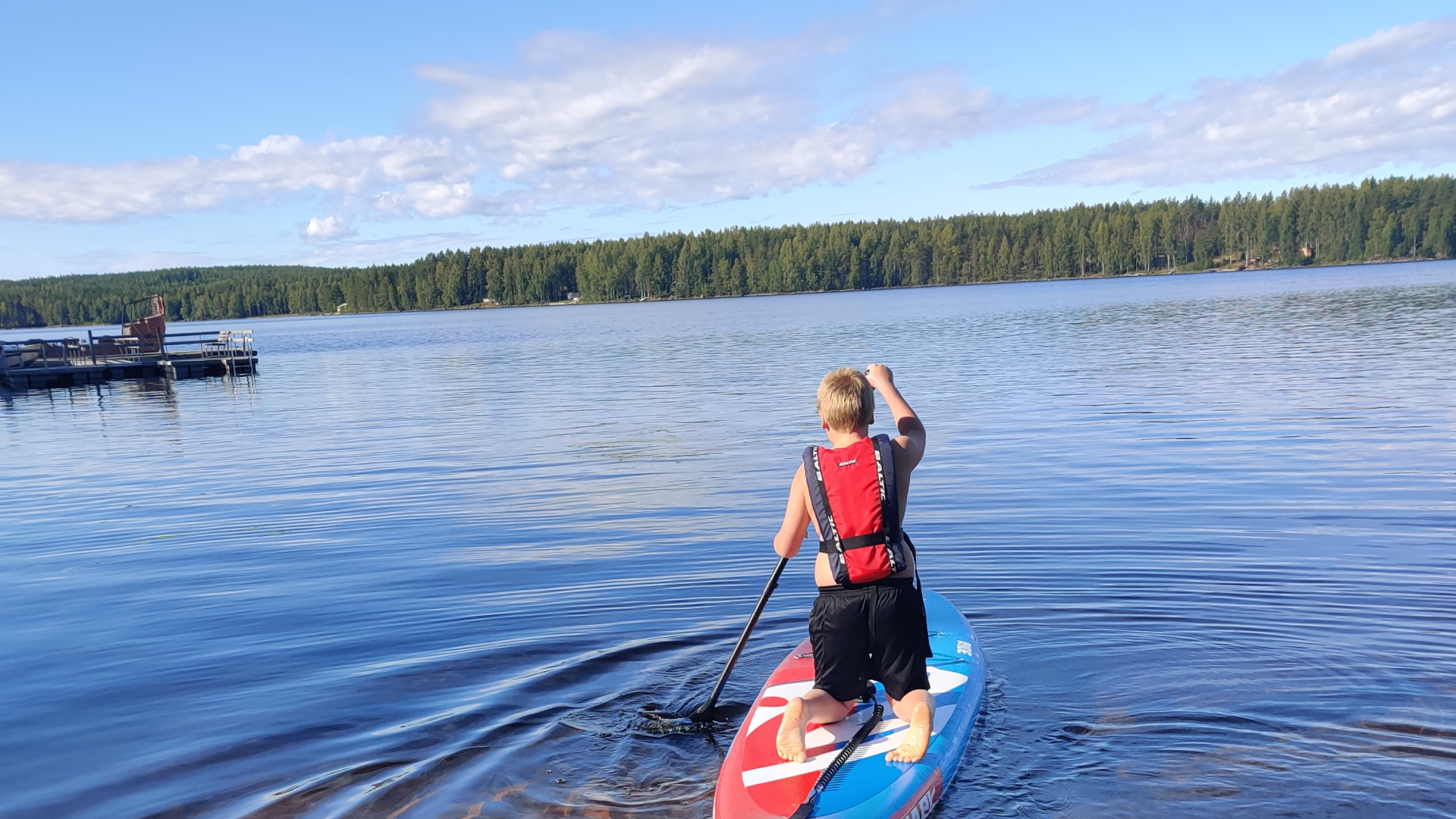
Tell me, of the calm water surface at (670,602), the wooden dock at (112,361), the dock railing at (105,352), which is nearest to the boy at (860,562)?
the calm water surface at (670,602)

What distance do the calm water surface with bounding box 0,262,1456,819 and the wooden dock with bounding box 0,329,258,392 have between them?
2278 centimetres

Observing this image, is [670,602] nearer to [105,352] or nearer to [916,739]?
[916,739]

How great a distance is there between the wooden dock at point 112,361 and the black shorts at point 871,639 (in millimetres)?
47177

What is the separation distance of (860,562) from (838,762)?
98 cm

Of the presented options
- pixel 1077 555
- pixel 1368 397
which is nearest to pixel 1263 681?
pixel 1077 555

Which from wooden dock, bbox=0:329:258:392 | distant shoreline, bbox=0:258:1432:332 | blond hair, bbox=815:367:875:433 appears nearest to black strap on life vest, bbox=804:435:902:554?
blond hair, bbox=815:367:875:433

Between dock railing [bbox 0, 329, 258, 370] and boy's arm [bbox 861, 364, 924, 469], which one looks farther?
dock railing [bbox 0, 329, 258, 370]

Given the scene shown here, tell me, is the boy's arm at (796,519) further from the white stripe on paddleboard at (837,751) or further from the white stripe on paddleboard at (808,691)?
the white stripe on paddleboard at (837,751)

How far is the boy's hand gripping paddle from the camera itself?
4.76 meters

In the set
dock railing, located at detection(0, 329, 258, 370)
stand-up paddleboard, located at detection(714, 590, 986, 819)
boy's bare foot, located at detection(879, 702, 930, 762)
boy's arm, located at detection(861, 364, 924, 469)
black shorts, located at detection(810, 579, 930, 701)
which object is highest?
boy's arm, located at detection(861, 364, 924, 469)

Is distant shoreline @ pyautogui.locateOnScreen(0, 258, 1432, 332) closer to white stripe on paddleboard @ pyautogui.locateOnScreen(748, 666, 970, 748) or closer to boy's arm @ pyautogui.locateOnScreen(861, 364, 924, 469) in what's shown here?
white stripe on paddleboard @ pyautogui.locateOnScreen(748, 666, 970, 748)

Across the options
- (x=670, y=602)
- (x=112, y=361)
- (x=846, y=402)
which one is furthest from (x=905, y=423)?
(x=112, y=361)

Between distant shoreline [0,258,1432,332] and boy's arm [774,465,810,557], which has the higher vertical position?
distant shoreline [0,258,1432,332]

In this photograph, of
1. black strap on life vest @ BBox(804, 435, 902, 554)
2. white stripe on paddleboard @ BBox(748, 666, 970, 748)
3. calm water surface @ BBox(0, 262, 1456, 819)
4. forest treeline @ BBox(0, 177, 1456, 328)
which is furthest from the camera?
forest treeline @ BBox(0, 177, 1456, 328)
